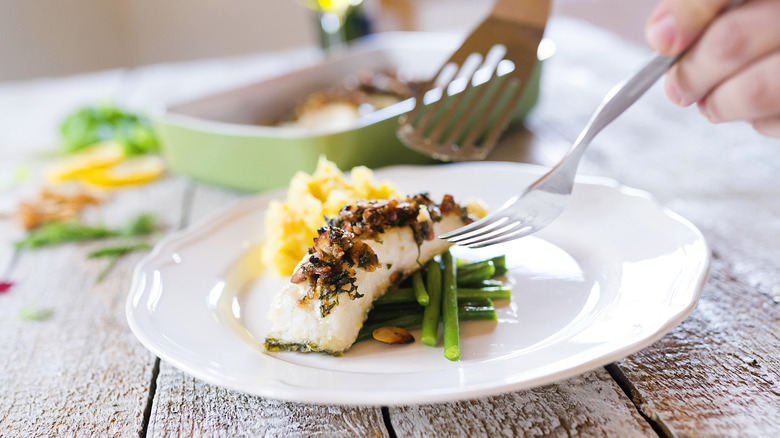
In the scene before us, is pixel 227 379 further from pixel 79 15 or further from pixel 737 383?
pixel 79 15

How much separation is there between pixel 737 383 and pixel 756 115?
0.54 metres

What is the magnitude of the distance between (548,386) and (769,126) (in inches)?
28.7

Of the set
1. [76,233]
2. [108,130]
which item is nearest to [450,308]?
[76,233]

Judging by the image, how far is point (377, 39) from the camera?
12.4 ft

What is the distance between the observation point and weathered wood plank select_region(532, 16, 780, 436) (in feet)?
4.12

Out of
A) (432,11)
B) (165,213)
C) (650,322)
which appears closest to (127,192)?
(165,213)

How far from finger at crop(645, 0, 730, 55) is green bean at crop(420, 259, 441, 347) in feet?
2.30

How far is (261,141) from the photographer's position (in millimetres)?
2375

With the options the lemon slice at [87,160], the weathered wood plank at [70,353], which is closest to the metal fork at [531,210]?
the weathered wood plank at [70,353]

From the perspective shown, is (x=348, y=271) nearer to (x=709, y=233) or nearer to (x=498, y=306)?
(x=498, y=306)

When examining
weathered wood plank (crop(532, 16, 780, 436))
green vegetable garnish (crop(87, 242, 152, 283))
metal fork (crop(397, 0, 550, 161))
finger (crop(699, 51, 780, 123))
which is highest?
finger (crop(699, 51, 780, 123))

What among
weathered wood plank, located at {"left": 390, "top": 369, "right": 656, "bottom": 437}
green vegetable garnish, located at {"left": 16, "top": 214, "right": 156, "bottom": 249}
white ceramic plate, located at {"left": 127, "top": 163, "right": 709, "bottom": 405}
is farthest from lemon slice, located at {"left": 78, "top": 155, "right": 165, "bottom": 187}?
weathered wood plank, located at {"left": 390, "top": 369, "right": 656, "bottom": 437}

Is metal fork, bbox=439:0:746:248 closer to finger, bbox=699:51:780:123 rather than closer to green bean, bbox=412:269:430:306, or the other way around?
green bean, bbox=412:269:430:306

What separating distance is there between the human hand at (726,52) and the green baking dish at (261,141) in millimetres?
1209
